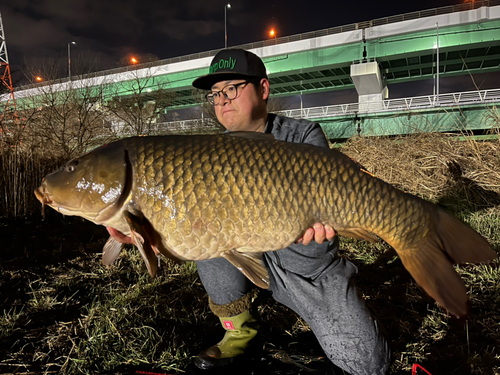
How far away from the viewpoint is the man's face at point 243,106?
6.23ft

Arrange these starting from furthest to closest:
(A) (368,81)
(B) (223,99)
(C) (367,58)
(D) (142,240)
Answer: (A) (368,81)
(C) (367,58)
(B) (223,99)
(D) (142,240)

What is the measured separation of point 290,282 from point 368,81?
869 inches

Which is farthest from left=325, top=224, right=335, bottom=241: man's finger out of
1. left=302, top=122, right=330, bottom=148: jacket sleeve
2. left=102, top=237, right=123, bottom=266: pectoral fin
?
left=102, top=237, right=123, bottom=266: pectoral fin

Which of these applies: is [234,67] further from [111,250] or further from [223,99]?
[111,250]

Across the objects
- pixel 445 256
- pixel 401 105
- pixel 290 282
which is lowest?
pixel 290 282

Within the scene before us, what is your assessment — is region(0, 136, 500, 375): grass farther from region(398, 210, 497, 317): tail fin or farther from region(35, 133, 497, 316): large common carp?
region(35, 133, 497, 316): large common carp

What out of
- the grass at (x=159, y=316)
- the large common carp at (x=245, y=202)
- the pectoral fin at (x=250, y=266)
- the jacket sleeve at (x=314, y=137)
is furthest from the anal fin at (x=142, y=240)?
the jacket sleeve at (x=314, y=137)

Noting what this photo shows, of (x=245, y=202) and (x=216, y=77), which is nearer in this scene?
(x=245, y=202)

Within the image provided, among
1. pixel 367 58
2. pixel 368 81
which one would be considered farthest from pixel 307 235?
pixel 368 81

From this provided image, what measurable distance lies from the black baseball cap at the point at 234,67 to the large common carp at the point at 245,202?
0.69m

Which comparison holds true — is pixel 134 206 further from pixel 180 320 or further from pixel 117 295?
pixel 117 295

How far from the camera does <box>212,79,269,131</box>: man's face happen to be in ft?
6.23

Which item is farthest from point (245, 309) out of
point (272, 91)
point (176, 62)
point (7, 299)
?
point (272, 91)

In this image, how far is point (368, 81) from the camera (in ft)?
67.9
